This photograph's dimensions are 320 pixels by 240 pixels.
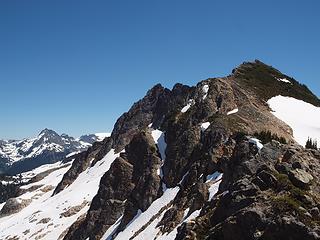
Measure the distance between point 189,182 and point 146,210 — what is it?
979 centimetres

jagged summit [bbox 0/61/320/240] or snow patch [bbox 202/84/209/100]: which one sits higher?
snow patch [bbox 202/84/209/100]

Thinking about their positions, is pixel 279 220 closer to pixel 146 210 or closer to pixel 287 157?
pixel 287 157

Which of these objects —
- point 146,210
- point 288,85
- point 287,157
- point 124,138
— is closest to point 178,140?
point 146,210

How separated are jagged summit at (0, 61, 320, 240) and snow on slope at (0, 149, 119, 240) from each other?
0.37 m

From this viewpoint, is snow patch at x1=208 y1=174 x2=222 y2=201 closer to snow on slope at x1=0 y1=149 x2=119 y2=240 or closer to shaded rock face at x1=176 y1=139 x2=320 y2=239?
shaded rock face at x1=176 y1=139 x2=320 y2=239

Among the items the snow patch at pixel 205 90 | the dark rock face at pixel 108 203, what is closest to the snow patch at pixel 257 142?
the snow patch at pixel 205 90

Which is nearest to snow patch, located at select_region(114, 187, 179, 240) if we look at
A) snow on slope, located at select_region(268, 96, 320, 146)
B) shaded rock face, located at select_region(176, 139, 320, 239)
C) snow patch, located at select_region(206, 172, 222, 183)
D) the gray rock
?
snow patch, located at select_region(206, 172, 222, 183)

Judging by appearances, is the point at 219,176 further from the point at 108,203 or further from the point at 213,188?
the point at 108,203

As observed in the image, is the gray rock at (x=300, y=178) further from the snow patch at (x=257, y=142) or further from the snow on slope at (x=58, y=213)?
the snow on slope at (x=58, y=213)

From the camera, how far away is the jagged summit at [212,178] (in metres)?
27.8

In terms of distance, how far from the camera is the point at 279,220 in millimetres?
25562

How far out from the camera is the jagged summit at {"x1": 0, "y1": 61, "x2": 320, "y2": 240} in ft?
91.1

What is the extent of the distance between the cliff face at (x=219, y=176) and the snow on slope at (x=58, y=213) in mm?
15521

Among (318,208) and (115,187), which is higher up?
(115,187)
